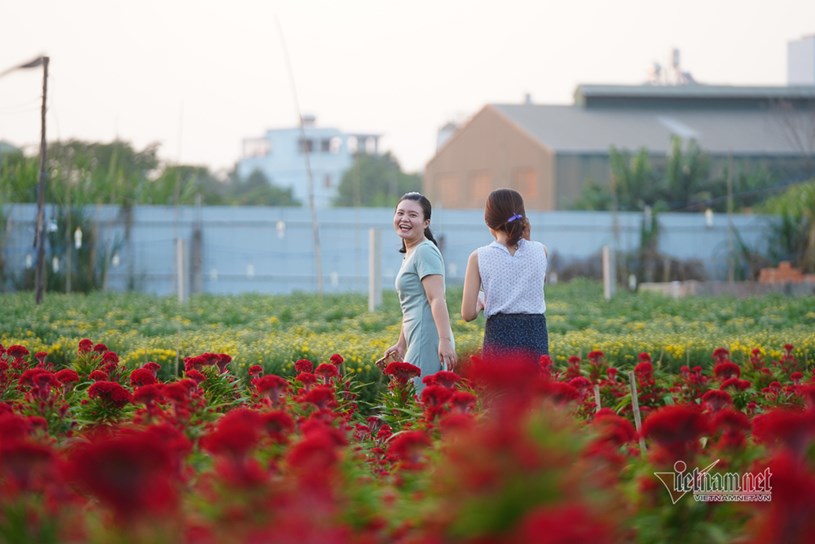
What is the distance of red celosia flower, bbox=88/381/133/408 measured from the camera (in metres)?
3.55

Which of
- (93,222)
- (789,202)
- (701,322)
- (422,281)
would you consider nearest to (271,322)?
(701,322)

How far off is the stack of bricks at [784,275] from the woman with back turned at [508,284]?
1348cm

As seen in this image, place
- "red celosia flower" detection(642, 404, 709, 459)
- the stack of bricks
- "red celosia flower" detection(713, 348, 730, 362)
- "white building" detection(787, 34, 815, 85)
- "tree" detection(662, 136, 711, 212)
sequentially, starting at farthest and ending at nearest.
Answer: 1. "white building" detection(787, 34, 815, 85)
2. "tree" detection(662, 136, 711, 212)
3. the stack of bricks
4. "red celosia flower" detection(713, 348, 730, 362)
5. "red celosia flower" detection(642, 404, 709, 459)

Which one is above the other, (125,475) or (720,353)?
(125,475)

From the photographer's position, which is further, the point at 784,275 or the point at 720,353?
the point at 784,275

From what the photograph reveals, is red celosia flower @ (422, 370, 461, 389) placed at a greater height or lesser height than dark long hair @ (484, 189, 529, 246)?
lesser

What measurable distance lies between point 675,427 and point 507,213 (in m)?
2.16

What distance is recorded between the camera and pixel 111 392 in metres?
3.59

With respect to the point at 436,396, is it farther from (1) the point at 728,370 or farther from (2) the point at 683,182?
(2) the point at 683,182

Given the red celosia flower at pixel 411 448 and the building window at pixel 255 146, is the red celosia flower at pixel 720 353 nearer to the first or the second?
the red celosia flower at pixel 411 448

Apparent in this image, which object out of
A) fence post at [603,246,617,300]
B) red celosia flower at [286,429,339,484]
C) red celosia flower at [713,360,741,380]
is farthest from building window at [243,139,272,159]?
red celosia flower at [286,429,339,484]

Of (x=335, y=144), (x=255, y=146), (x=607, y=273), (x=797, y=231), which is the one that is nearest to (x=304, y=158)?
(x=335, y=144)

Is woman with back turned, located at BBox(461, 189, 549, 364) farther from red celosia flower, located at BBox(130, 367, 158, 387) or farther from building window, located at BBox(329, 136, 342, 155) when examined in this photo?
building window, located at BBox(329, 136, 342, 155)

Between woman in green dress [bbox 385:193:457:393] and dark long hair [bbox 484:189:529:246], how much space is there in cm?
34
